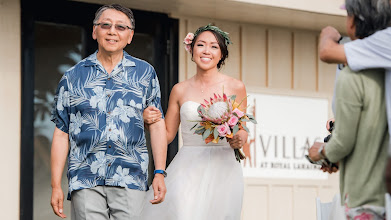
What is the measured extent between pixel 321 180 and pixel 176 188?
3284mm

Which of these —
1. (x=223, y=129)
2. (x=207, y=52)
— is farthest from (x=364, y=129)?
(x=207, y=52)

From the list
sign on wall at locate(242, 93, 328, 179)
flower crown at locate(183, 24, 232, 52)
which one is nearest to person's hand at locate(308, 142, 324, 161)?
flower crown at locate(183, 24, 232, 52)

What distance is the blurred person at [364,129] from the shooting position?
3.19 meters

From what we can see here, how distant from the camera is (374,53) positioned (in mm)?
3232

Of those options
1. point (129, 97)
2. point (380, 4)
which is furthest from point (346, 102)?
point (129, 97)

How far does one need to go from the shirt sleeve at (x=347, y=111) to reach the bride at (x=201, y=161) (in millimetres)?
2261

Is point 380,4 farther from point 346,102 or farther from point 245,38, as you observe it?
point 245,38

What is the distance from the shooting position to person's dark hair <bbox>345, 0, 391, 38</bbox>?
3240 mm

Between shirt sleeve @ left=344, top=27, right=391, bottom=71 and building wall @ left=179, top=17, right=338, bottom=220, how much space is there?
4782 mm

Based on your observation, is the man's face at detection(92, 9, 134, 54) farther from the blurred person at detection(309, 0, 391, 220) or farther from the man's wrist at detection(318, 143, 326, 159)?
the blurred person at detection(309, 0, 391, 220)

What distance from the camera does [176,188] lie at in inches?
224

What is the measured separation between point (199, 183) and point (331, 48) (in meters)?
2.51

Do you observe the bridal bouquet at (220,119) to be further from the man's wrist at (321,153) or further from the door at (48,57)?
the door at (48,57)

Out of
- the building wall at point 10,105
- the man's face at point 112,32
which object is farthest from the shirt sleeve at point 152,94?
the building wall at point 10,105
